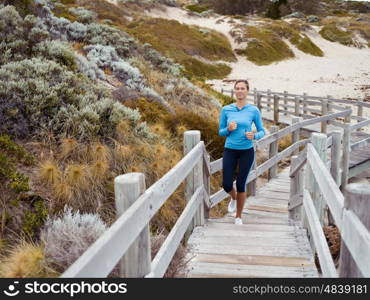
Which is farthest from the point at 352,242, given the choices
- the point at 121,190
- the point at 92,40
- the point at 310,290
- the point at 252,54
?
the point at 252,54

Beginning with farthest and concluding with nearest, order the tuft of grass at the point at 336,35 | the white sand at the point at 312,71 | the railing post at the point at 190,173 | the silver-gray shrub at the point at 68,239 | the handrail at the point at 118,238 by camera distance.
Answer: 1. the tuft of grass at the point at 336,35
2. the white sand at the point at 312,71
3. the railing post at the point at 190,173
4. the silver-gray shrub at the point at 68,239
5. the handrail at the point at 118,238

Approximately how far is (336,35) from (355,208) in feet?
174

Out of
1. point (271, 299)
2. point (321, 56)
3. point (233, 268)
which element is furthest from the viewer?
point (321, 56)

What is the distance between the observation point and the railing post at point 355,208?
1.92 metres

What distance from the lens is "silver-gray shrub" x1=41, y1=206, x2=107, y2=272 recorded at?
2857 mm

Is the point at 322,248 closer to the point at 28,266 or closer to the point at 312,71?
the point at 28,266

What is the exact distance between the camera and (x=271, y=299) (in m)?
2.62

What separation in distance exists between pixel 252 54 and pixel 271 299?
36.6 m

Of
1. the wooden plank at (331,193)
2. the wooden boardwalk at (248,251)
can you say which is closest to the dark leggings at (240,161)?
the wooden boardwalk at (248,251)

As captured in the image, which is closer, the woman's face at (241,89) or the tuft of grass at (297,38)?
the woman's face at (241,89)

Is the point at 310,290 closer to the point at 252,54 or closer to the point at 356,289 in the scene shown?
the point at 356,289

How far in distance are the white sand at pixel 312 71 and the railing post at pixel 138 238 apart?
18642 mm

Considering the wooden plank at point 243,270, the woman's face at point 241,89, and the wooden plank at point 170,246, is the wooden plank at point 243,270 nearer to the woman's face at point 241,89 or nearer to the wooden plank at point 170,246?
the wooden plank at point 170,246

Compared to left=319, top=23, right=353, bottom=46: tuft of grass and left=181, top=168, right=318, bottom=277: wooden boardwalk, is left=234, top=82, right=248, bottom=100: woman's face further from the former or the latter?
left=319, top=23, right=353, bottom=46: tuft of grass
